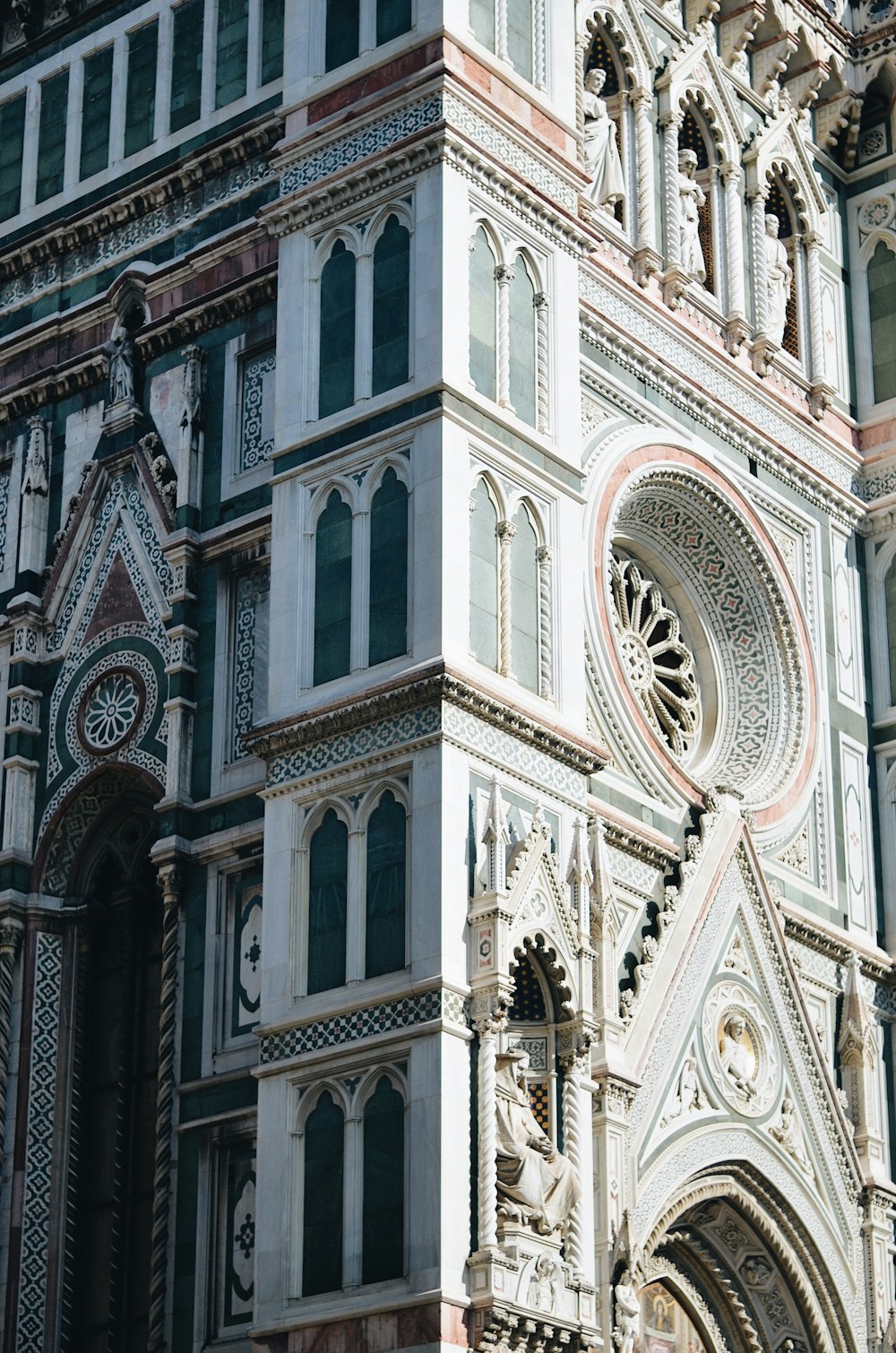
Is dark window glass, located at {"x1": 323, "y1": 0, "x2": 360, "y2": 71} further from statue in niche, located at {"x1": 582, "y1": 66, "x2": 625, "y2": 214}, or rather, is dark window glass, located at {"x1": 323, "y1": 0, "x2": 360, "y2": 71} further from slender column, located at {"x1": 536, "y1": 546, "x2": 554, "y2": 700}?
slender column, located at {"x1": 536, "y1": 546, "x2": 554, "y2": 700}

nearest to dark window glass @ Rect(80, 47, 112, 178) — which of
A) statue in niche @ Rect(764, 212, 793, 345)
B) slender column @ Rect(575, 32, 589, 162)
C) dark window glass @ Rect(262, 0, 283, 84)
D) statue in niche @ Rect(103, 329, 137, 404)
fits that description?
dark window glass @ Rect(262, 0, 283, 84)

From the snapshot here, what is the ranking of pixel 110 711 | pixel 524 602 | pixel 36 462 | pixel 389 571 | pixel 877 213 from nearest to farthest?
pixel 389 571, pixel 524 602, pixel 110 711, pixel 36 462, pixel 877 213

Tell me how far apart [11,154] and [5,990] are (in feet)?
26.5

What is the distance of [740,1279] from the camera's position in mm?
22953

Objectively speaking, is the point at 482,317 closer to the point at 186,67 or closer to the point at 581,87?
the point at 581,87

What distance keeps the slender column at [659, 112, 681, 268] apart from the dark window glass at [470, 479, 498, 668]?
522cm

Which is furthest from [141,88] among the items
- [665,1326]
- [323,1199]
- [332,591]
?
[665,1326]

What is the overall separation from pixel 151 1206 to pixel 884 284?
39.9ft

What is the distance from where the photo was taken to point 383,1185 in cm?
1878

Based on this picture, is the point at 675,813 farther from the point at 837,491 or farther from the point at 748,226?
the point at 748,226

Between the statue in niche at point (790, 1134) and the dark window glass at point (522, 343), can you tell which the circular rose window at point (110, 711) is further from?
the statue in niche at point (790, 1134)

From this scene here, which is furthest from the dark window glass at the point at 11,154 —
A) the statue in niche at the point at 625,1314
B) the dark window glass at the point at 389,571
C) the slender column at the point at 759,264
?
the statue in niche at the point at 625,1314

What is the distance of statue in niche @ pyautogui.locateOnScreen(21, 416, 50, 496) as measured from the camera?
2369cm

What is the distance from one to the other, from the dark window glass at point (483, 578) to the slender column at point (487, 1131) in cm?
275
